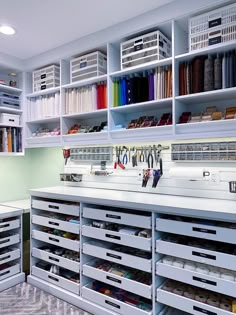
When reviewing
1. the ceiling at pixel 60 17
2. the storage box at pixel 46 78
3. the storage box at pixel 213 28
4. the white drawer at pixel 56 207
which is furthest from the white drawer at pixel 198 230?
the storage box at pixel 46 78

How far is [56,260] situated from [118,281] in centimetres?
73

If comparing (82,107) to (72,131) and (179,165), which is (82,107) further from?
(179,165)

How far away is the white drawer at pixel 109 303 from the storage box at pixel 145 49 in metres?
2.03

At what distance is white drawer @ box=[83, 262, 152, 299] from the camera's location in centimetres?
187

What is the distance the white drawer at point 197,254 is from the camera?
157 centimetres

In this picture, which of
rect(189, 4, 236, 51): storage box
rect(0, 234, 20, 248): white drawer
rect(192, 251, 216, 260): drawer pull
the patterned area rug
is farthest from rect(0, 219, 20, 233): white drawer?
rect(189, 4, 236, 51): storage box

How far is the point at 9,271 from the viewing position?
2586mm

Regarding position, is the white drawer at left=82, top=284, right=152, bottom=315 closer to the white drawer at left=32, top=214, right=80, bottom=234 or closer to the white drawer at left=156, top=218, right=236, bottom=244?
the white drawer at left=32, top=214, right=80, bottom=234

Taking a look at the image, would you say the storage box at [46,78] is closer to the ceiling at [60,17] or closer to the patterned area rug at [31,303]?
the ceiling at [60,17]

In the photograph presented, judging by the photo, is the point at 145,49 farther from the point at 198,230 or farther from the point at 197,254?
the point at 197,254

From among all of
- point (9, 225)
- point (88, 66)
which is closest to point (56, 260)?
point (9, 225)

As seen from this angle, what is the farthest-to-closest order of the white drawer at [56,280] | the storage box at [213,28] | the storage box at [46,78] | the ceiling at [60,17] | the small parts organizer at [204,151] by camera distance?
the storage box at [46,78] → the white drawer at [56,280] → the small parts organizer at [204,151] → the ceiling at [60,17] → the storage box at [213,28]

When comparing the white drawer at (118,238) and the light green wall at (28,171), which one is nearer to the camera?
the white drawer at (118,238)

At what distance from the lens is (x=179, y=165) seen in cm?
235
